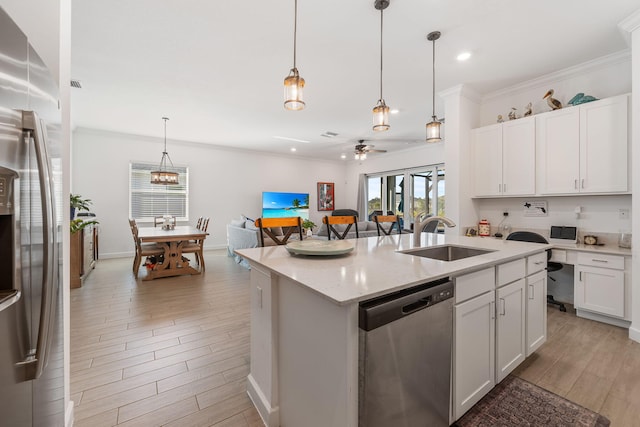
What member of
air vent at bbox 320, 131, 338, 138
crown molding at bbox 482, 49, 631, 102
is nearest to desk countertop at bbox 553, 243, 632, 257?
crown molding at bbox 482, 49, 631, 102

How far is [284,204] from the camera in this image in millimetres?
8172

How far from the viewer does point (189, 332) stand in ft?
8.20

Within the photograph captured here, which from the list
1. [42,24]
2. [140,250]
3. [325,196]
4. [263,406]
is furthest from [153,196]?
[263,406]

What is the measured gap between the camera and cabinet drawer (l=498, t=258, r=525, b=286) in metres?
1.64

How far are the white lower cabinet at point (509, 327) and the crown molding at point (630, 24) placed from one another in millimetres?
2552

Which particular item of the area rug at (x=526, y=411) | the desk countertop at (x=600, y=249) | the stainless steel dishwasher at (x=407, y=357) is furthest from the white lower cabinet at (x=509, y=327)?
the desk countertop at (x=600, y=249)

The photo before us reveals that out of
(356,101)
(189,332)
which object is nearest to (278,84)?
(356,101)

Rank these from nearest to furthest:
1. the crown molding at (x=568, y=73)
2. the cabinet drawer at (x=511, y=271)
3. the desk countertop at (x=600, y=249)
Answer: the cabinet drawer at (x=511, y=271) < the desk countertop at (x=600, y=249) < the crown molding at (x=568, y=73)

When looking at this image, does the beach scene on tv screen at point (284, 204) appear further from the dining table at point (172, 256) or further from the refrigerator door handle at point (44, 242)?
the refrigerator door handle at point (44, 242)

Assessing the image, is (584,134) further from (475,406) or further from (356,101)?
(475,406)

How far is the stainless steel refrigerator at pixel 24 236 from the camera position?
68cm

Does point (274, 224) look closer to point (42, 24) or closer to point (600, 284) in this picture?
point (42, 24)

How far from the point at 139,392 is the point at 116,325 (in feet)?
4.04

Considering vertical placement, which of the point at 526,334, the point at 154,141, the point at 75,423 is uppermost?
the point at 154,141
